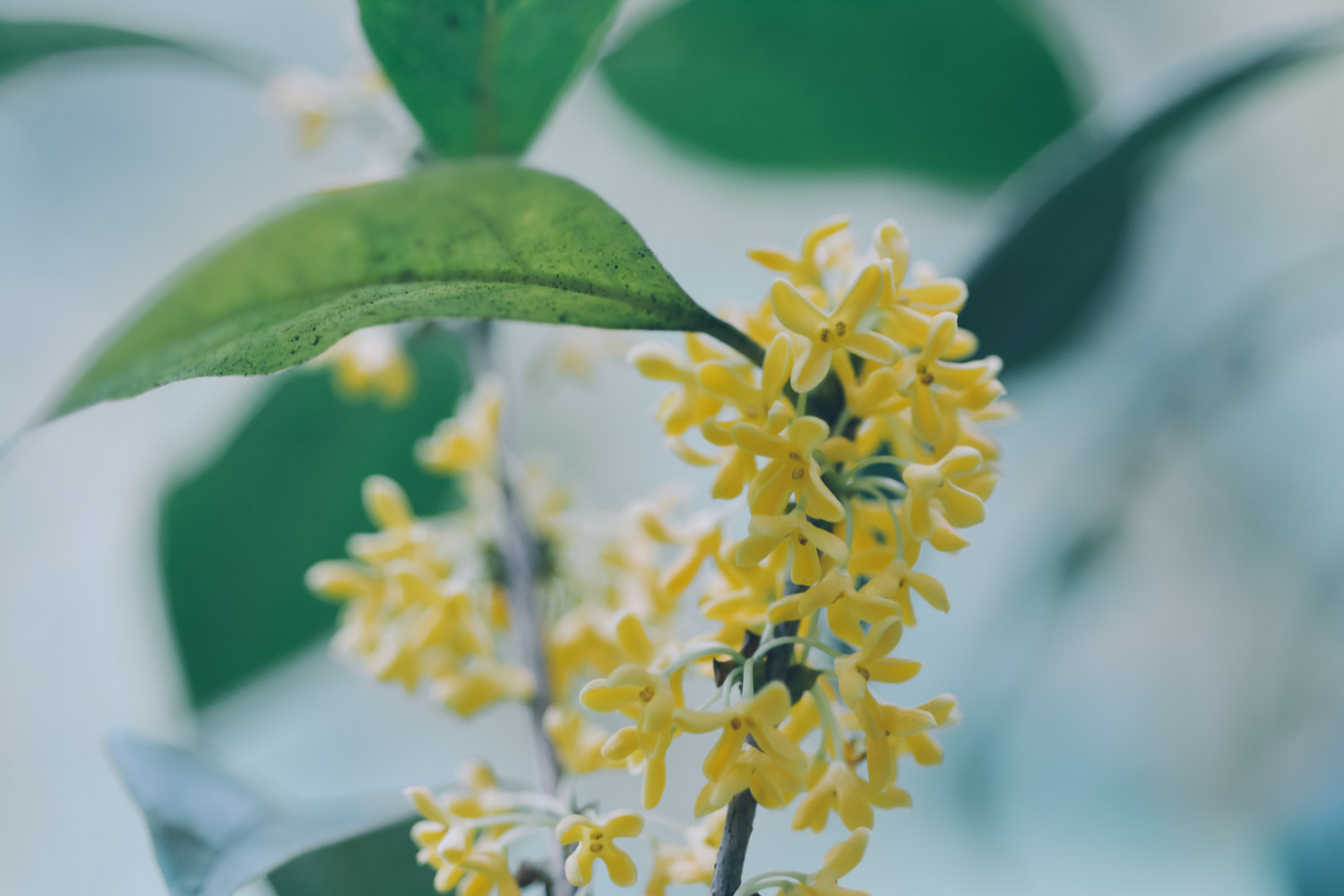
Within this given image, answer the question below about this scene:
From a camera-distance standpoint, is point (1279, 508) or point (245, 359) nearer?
point (245, 359)

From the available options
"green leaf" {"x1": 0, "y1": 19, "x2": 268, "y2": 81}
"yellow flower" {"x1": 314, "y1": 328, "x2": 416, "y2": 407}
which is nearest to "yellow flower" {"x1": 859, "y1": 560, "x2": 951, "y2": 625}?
"yellow flower" {"x1": 314, "y1": 328, "x2": 416, "y2": 407}

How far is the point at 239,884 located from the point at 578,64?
1.28 feet

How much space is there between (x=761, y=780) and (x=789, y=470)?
0.10 m

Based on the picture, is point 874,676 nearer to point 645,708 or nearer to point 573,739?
point 645,708

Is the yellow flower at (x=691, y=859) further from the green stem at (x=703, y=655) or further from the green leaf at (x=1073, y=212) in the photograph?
the green leaf at (x=1073, y=212)

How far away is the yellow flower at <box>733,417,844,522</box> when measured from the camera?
306 mm

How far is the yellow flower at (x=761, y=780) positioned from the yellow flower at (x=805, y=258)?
0.18m

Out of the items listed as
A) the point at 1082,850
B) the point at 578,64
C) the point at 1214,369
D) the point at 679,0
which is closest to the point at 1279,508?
the point at 1214,369

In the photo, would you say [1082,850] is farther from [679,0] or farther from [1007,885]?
[679,0]

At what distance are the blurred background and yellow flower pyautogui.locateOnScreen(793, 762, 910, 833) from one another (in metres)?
0.39

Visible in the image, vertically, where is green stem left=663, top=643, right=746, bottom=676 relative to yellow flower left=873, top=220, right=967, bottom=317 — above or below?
below

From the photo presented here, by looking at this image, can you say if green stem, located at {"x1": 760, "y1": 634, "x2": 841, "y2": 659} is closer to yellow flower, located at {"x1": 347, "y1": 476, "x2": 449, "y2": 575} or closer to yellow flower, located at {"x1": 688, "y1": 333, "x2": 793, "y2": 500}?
yellow flower, located at {"x1": 688, "y1": 333, "x2": 793, "y2": 500}

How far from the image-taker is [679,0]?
0.84 metres

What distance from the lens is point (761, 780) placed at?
1.01ft
